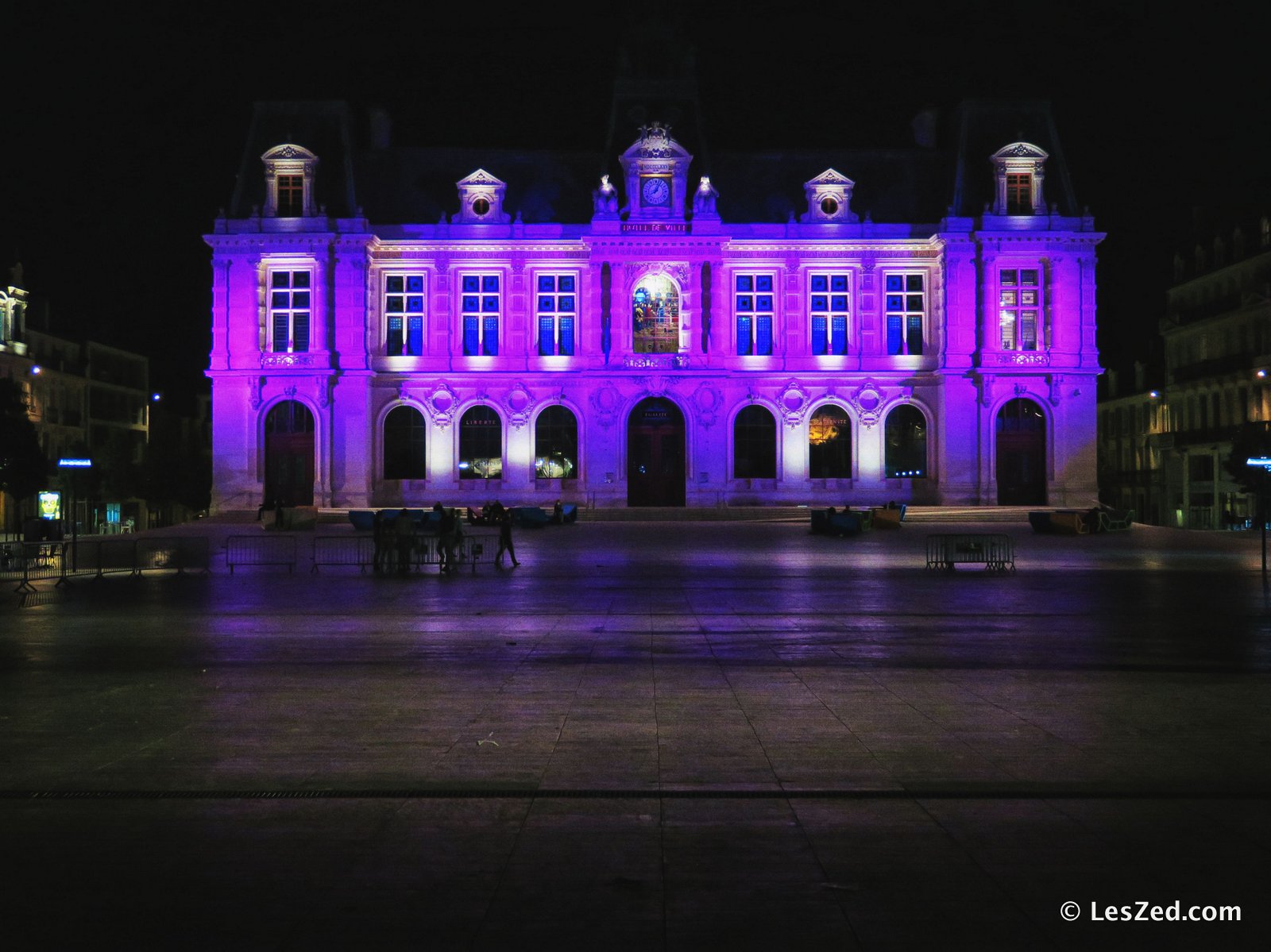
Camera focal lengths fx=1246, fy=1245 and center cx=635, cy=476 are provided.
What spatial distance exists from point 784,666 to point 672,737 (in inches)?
156

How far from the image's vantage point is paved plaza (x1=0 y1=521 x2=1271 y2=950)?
5.55 meters

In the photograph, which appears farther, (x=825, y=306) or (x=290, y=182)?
(x=825, y=306)

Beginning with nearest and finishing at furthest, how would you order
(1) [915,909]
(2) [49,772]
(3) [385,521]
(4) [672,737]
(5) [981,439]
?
(1) [915,909] → (2) [49,772] → (4) [672,737] → (3) [385,521] → (5) [981,439]

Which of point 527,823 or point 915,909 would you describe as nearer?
point 915,909

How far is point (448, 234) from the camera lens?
60.3 meters

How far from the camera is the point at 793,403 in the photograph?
60.6 m

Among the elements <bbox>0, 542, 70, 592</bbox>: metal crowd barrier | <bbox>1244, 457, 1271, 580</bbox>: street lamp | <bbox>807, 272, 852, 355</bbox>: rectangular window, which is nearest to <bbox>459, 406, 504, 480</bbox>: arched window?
<bbox>807, 272, 852, 355</bbox>: rectangular window

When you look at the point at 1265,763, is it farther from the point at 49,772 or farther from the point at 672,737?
the point at 49,772

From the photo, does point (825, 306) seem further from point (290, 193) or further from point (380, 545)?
point (380, 545)

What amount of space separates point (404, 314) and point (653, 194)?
1345cm

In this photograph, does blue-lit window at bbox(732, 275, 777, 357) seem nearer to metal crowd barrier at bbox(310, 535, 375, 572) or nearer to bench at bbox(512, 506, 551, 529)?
bench at bbox(512, 506, 551, 529)

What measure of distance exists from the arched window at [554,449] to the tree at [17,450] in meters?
21.9

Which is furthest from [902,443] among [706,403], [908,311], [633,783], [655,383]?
Answer: [633,783]

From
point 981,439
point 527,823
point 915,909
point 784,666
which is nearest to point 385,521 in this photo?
point 784,666
